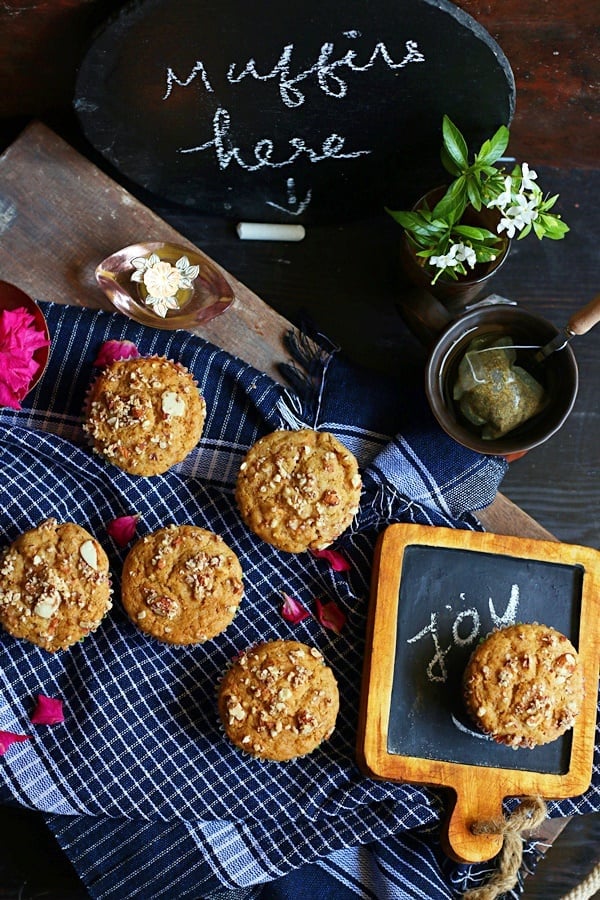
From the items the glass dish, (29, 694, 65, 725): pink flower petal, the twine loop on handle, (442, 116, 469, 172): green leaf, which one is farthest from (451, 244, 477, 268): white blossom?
(29, 694, 65, 725): pink flower petal

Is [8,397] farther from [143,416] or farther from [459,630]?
[459,630]

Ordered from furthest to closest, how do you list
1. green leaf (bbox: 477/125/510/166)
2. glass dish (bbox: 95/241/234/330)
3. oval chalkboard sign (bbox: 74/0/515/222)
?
glass dish (bbox: 95/241/234/330) < green leaf (bbox: 477/125/510/166) < oval chalkboard sign (bbox: 74/0/515/222)

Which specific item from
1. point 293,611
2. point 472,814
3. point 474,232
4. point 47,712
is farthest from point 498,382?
point 47,712

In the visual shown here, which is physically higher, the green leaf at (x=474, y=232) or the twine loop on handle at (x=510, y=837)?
the green leaf at (x=474, y=232)

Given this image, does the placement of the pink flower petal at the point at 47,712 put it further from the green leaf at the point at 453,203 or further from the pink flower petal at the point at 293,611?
the green leaf at the point at 453,203

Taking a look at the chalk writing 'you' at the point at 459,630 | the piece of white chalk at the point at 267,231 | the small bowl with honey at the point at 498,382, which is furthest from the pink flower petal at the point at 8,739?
the piece of white chalk at the point at 267,231

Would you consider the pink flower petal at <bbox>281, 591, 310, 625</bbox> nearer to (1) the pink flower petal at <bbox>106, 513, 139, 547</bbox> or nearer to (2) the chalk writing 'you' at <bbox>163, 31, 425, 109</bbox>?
(1) the pink flower petal at <bbox>106, 513, 139, 547</bbox>
